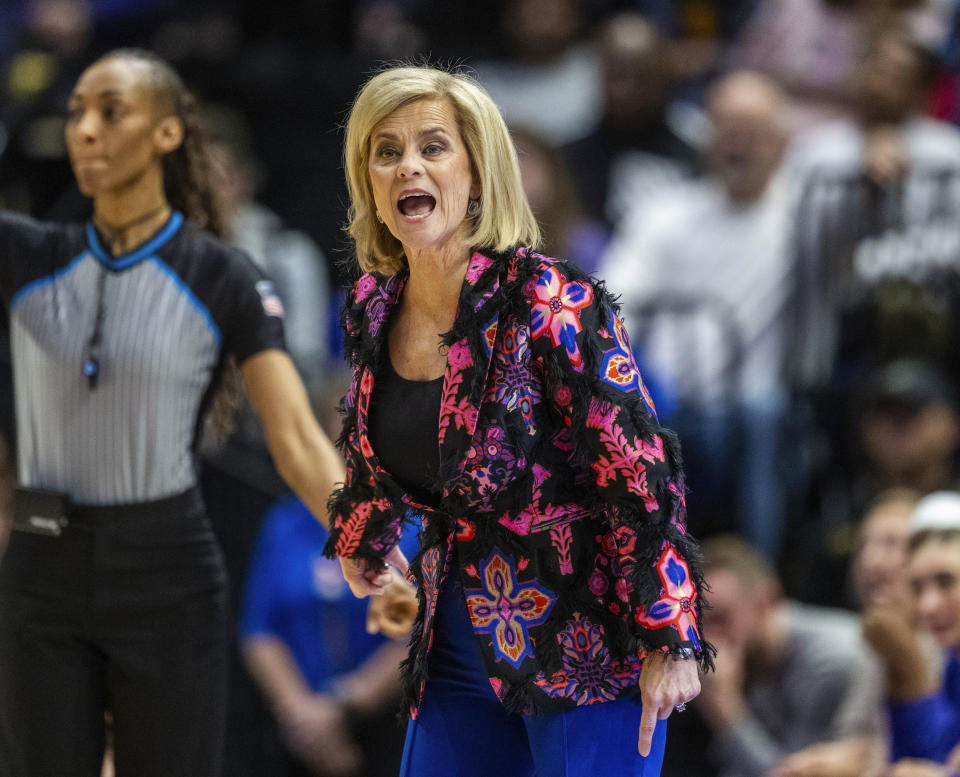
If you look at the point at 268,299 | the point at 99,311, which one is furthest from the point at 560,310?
the point at 99,311

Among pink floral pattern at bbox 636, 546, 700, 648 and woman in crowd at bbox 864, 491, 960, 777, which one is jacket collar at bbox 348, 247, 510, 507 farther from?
Result: woman in crowd at bbox 864, 491, 960, 777

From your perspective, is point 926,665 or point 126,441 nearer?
point 126,441

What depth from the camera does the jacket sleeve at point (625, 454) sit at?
201 cm

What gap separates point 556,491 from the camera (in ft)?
6.90

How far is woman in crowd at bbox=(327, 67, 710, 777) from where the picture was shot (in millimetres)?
2031

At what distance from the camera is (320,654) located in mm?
4785

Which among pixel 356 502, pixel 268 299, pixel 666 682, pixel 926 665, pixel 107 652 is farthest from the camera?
pixel 926 665

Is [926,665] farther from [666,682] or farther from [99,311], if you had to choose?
[99,311]

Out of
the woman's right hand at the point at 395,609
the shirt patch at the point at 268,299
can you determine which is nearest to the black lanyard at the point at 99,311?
the shirt patch at the point at 268,299

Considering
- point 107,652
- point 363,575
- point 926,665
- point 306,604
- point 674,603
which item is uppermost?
point 674,603

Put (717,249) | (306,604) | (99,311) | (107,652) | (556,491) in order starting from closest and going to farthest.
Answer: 1. (556,491)
2. (107,652)
3. (99,311)
4. (306,604)
5. (717,249)

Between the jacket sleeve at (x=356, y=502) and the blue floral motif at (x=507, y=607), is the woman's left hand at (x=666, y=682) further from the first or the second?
the jacket sleeve at (x=356, y=502)

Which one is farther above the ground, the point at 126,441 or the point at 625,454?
the point at 625,454

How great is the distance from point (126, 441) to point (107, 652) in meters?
0.39
